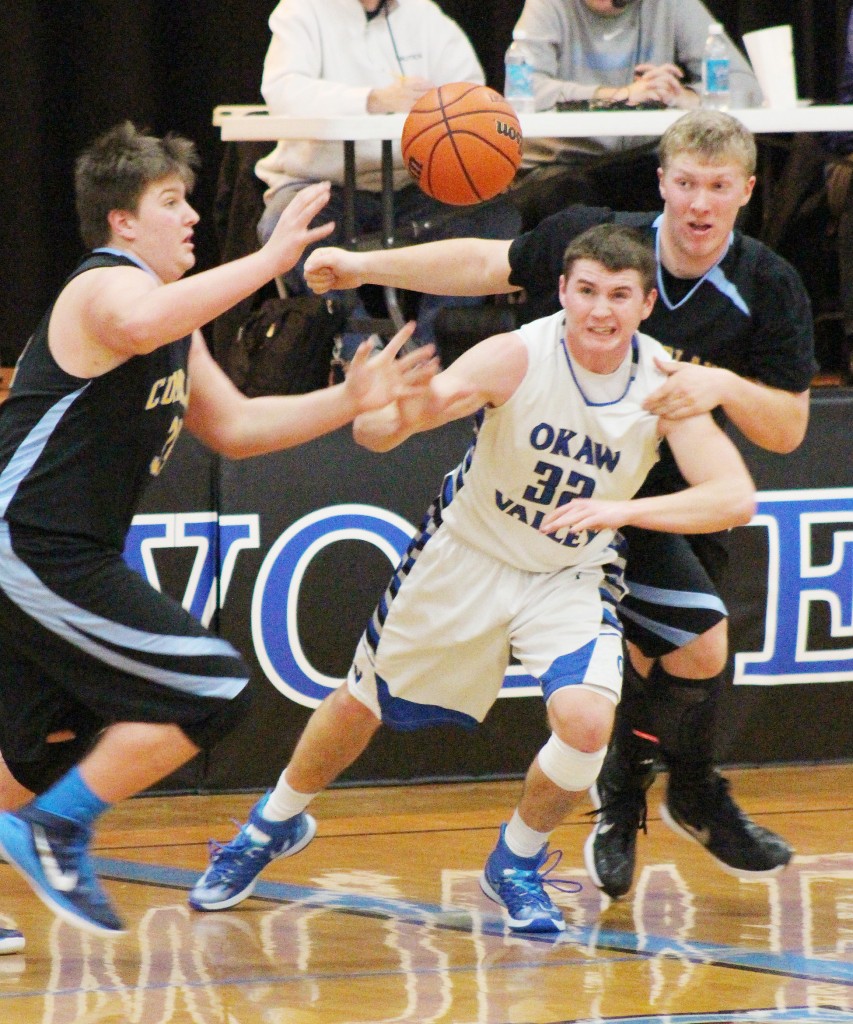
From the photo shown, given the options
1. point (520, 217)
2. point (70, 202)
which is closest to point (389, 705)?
point (520, 217)

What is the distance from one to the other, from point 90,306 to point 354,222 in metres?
2.53

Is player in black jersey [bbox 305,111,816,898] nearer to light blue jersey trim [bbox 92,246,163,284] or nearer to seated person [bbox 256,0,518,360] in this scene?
light blue jersey trim [bbox 92,246,163,284]

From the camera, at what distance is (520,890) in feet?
13.0

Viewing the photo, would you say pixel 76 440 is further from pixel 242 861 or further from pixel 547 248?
pixel 547 248

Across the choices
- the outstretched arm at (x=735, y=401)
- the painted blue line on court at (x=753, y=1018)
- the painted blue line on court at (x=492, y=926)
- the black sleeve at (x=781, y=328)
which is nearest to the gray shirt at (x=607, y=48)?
the black sleeve at (x=781, y=328)

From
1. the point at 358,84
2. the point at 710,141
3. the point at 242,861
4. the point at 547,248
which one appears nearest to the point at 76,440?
the point at 242,861

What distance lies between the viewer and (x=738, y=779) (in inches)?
218

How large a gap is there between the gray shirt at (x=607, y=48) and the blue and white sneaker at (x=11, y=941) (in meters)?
3.72

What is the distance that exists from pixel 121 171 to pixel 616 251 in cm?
110

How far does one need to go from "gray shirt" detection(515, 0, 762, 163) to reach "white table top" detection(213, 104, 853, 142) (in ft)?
1.84

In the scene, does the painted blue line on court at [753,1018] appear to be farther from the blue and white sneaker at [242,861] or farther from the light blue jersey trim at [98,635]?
the blue and white sneaker at [242,861]

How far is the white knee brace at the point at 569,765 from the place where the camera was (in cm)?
386

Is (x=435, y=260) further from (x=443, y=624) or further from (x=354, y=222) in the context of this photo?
(x=354, y=222)

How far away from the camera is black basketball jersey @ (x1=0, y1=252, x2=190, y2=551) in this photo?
3592 millimetres
